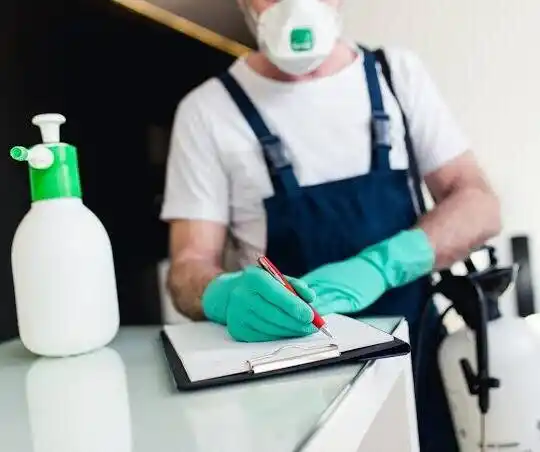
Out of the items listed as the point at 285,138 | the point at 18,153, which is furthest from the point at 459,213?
the point at 18,153

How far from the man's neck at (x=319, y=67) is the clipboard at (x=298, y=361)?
605mm

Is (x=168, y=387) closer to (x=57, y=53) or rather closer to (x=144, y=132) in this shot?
(x=57, y=53)

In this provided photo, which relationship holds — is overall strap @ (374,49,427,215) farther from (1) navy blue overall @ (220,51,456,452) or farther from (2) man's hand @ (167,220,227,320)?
(2) man's hand @ (167,220,227,320)

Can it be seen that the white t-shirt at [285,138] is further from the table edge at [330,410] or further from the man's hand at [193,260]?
the table edge at [330,410]

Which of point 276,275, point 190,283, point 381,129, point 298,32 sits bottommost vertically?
point 190,283

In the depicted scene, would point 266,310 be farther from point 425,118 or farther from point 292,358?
point 425,118

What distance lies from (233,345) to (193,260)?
379 millimetres

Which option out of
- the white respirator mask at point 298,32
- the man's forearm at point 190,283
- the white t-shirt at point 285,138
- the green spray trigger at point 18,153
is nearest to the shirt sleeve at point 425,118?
the white t-shirt at point 285,138

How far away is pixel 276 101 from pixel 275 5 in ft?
0.49

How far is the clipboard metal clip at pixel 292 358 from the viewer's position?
61 cm

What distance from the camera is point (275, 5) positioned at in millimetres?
1030

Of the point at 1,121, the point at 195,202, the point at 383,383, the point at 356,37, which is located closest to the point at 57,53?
the point at 1,121

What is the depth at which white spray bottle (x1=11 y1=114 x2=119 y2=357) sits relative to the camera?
2.54 feet

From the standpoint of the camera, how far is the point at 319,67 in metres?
1.14
